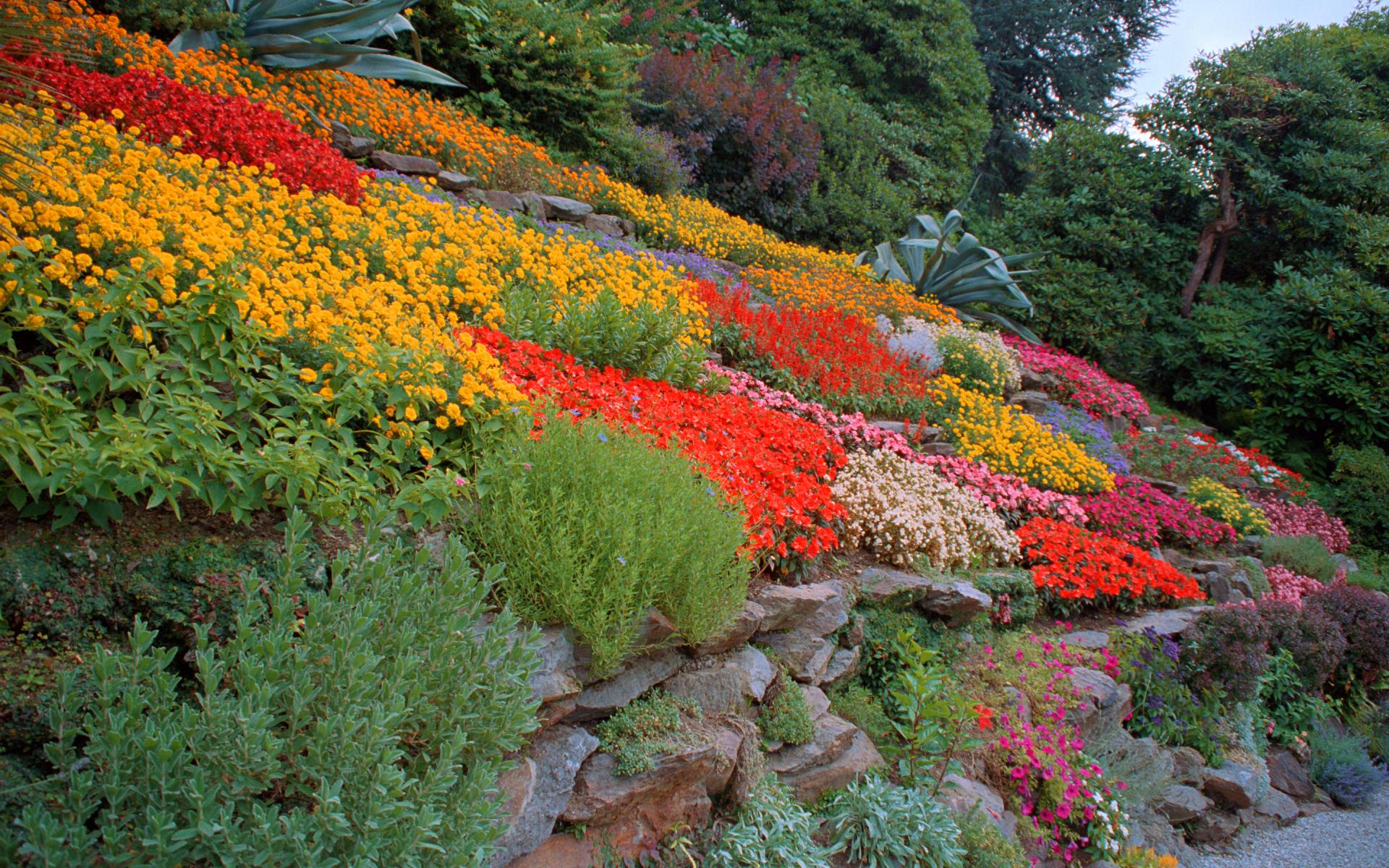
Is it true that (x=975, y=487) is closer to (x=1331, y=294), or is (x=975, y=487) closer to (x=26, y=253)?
(x=26, y=253)

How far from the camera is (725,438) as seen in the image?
14.5 ft

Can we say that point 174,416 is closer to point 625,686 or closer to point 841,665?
point 625,686

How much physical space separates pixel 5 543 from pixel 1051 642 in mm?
4834

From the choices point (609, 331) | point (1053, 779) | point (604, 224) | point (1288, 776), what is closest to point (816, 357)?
point (609, 331)

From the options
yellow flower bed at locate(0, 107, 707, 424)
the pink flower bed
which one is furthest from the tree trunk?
yellow flower bed at locate(0, 107, 707, 424)

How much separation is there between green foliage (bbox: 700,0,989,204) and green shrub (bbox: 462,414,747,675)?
1381 centimetres

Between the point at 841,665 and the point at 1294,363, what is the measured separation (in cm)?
999

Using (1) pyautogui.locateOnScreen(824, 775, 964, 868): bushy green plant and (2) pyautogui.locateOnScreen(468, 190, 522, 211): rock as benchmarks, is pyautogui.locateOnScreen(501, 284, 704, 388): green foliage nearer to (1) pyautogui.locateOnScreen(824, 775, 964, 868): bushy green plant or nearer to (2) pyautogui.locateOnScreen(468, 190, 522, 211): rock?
(2) pyautogui.locateOnScreen(468, 190, 522, 211): rock

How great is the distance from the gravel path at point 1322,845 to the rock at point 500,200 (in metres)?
6.65

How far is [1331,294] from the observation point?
405 inches

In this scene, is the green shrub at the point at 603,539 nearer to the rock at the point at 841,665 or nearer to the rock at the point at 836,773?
the rock at the point at 836,773

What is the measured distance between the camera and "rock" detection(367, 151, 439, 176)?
274 inches

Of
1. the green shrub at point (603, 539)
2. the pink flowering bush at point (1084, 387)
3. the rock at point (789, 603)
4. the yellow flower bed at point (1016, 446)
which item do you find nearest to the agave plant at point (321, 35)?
the yellow flower bed at point (1016, 446)

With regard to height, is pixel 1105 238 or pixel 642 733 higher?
pixel 1105 238
